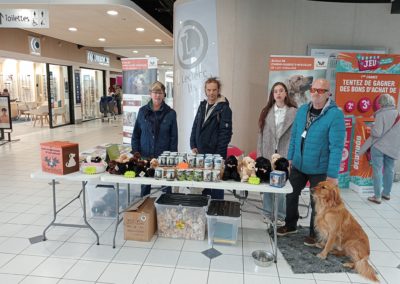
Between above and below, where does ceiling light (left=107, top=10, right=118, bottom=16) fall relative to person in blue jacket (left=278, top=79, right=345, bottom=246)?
above

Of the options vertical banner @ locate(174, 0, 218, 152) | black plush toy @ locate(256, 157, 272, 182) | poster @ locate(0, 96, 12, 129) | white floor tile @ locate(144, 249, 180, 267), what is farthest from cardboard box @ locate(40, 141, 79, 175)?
poster @ locate(0, 96, 12, 129)

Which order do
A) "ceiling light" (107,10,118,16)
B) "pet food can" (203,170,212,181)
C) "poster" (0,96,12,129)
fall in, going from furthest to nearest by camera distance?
"poster" (0,96,12,129) → "ceiling light" (107,10,118,16) → "pet food can" (203,170,212,181)

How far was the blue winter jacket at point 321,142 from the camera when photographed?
9.02 feet

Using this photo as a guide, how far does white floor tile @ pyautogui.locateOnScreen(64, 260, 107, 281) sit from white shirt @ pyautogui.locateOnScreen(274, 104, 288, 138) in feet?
6.82

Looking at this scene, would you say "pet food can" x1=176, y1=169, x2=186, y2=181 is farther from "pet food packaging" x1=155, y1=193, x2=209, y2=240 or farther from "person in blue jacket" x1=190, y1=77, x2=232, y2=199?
"person in blue jacket" x1=190, y1=77, x2=232, y2=199

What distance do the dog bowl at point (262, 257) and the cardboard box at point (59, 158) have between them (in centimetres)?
179

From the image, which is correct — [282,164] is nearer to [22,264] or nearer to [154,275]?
[154,275]

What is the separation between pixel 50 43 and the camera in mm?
9859

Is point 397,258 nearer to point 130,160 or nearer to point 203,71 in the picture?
point 130,160

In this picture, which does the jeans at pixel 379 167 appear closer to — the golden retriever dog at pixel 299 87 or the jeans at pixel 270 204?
the golden retriever dog at pixel 299 87

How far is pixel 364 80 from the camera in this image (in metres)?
4.75

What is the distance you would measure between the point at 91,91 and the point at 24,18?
8.74m

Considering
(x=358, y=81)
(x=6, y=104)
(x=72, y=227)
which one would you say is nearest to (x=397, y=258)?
(x=358, y=81)

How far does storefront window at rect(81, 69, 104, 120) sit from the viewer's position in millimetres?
13133
